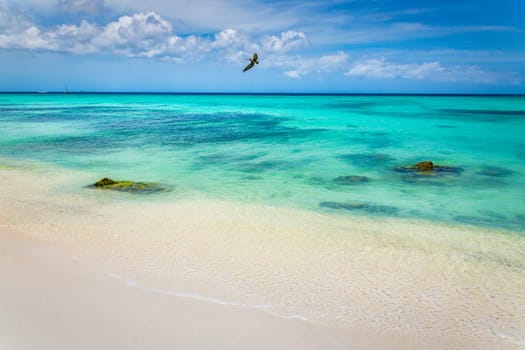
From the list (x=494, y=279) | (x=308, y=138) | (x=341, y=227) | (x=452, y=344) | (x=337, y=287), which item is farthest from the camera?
(x=308, y=138)

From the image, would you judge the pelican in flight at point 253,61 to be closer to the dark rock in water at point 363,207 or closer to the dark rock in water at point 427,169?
the dark rock in water at point 363,207

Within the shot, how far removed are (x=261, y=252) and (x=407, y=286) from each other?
2539mm

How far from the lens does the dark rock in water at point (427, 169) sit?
47.2 feet

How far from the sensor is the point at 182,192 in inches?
441

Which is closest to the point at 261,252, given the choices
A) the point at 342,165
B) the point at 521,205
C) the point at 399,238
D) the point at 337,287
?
the point at 337,287

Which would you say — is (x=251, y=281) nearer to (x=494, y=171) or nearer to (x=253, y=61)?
(x=253, y=61)

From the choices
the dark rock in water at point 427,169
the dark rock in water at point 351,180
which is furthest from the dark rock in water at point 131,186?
the dark rock in water at point 427,169

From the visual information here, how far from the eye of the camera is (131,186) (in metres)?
11.6

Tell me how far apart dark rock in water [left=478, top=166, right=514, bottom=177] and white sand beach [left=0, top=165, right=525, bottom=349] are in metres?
7.48

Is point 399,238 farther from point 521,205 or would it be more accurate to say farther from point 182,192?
point 182,192

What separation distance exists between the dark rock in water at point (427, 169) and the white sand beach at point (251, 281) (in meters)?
6.13

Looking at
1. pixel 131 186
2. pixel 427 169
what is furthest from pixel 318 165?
pixel 131 186

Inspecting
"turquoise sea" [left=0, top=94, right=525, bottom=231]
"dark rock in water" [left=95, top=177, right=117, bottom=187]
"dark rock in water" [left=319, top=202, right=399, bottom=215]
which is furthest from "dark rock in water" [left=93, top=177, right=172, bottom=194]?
"dark rock in water" [left=319, top=202, right=399, bottom=215]

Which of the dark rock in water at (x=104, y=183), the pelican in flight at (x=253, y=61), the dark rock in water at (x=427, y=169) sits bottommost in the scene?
the dark rock in water at (x=427, y=169)
